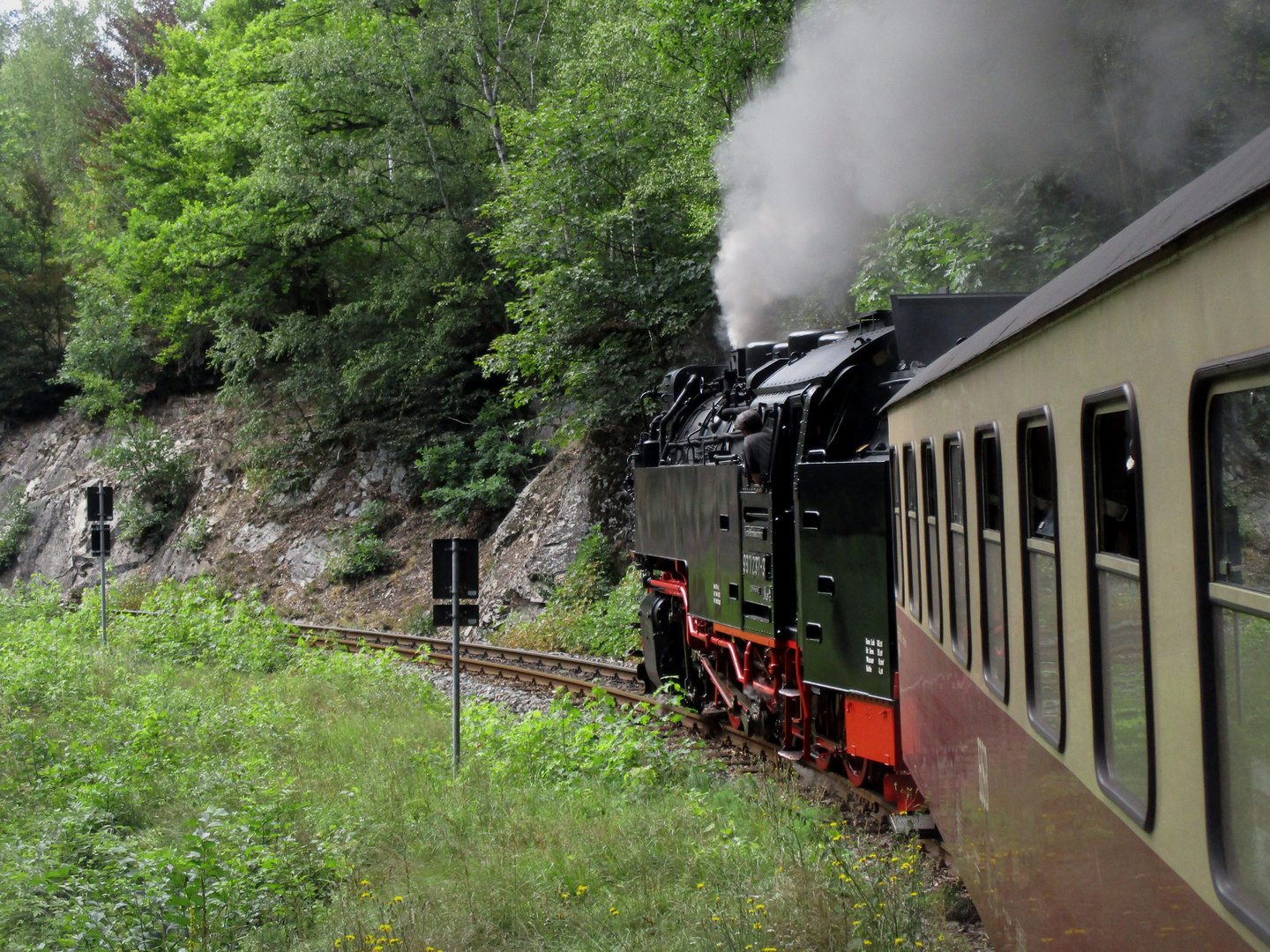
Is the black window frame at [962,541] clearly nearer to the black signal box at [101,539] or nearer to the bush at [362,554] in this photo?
the black signal box at [101,539]

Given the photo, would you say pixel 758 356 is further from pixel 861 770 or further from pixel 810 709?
pixel 861 770

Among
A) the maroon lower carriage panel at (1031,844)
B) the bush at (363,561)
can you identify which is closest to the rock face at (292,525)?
the bush at (363,561)

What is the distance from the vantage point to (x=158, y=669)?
561 inches

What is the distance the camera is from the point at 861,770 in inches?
270

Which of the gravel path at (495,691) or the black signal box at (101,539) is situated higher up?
the black signal box at (101,539)

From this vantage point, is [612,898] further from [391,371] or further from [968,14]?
[391,371]

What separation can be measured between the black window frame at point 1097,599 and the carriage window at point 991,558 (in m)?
0.89

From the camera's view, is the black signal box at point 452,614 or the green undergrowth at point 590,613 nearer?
the black signal box at point 452,614

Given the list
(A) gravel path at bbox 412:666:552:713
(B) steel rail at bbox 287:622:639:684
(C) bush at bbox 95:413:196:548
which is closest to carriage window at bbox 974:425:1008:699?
(A) gravel path at bbox 412:666:552:713

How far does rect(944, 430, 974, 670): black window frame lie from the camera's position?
3680mm

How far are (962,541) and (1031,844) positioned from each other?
1.20 meters

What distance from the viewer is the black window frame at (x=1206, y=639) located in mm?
1582

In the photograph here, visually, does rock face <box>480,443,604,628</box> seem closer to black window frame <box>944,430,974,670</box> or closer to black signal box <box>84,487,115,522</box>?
black signal box <box>84,487,115,522</box>

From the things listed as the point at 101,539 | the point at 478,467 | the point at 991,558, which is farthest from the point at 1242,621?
the point at 478,467
